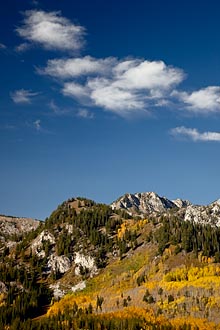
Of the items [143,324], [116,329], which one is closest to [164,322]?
[143,324]

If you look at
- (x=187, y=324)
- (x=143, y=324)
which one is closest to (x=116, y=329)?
(x=143, y=324)

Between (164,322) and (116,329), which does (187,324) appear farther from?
(116,329)

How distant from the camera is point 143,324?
197750mm

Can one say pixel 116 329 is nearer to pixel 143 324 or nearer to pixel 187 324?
pixel 143 324

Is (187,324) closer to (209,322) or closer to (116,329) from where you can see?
(209,322)

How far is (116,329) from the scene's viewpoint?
196500 mm

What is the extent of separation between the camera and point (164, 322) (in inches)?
7849

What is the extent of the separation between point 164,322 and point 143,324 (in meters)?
9.95

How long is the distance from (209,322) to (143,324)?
97.1ft

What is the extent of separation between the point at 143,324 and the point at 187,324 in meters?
20.2

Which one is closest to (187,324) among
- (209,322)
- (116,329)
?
(209,322)

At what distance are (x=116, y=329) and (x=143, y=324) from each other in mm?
12559

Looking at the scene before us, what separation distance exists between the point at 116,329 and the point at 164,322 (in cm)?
2246

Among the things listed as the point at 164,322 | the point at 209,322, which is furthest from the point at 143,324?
the point at 209,322
